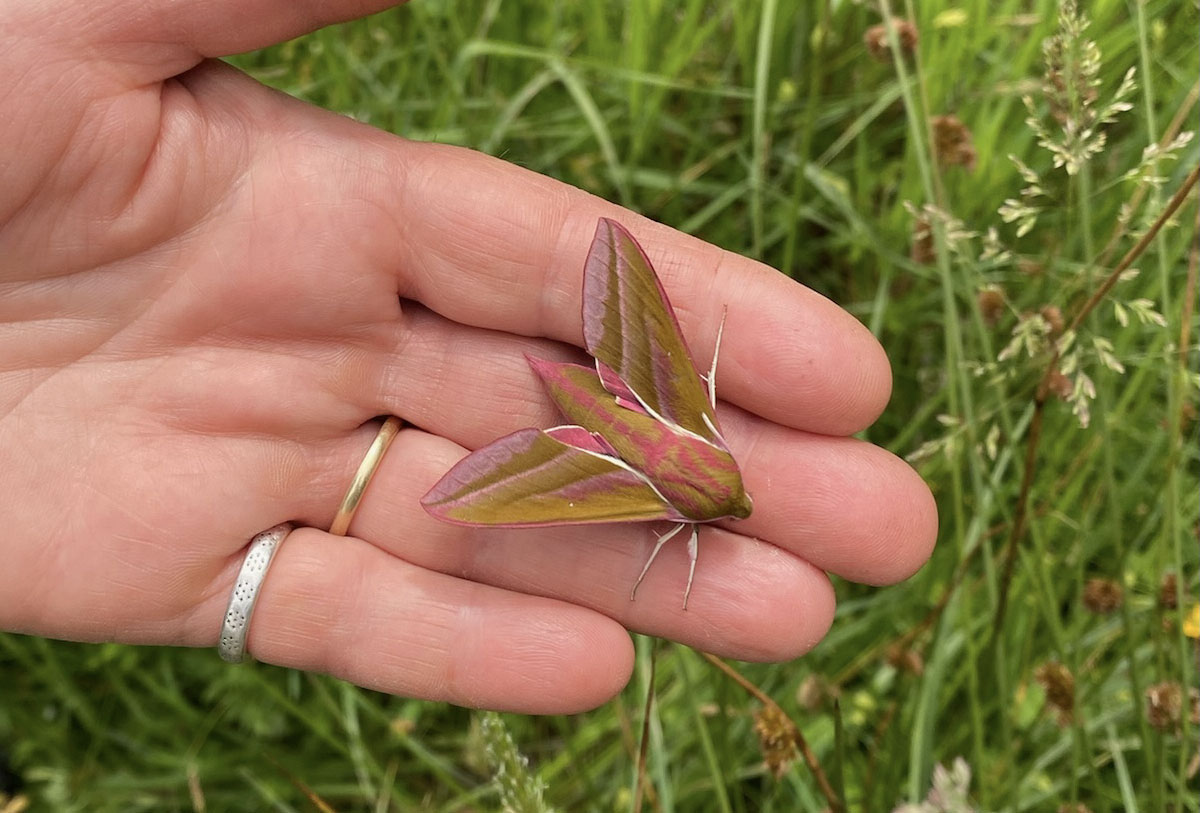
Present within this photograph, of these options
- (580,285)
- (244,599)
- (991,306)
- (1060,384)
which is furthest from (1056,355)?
(244,599)

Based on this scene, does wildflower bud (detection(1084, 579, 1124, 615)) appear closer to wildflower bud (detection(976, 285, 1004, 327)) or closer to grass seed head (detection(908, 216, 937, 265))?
wildflower bud (detection(976, 285, 1004, 327))

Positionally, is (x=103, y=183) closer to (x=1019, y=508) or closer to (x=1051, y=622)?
(x=1019, y=508)

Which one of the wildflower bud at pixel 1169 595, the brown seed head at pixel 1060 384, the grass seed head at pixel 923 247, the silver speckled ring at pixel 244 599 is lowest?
the silver speckled ring at pixel 244 599

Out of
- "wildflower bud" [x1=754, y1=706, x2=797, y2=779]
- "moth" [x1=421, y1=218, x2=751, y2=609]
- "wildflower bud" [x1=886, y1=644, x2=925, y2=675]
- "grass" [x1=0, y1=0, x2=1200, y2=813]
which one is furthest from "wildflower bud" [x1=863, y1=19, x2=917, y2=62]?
"wildflower bud" [x1=754, y1=706, x2=797, y2=779]

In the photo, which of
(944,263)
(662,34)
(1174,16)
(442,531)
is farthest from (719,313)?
(1174,16)

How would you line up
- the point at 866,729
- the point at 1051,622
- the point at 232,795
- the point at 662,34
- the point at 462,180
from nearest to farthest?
1. the point at 1051,622
2. the point at 462,180
3. the point at 866,729
4. the point at 232,795
5. the point at 662,34

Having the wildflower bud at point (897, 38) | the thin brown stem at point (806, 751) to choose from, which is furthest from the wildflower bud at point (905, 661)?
the wildflower bud at point (897, 38)

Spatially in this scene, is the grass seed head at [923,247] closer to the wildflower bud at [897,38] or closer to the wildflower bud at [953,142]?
the wildflower bud at [953,142]
